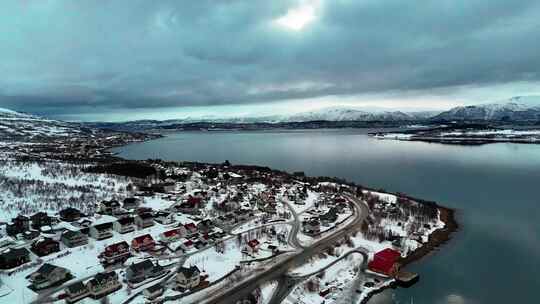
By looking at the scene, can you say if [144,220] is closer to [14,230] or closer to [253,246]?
[14,230]

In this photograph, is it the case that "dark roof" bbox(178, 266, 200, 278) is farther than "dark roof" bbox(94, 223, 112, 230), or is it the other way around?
"dark roof" bbox(94, 223, 112, 230)

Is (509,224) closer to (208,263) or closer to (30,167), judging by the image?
(208,263)

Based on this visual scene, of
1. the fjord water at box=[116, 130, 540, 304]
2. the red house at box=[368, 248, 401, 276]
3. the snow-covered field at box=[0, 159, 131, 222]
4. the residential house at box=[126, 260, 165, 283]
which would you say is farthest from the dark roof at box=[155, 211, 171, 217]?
the fjord water at box=[116, 130, 540, 304]

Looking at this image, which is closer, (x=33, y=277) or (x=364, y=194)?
(x=33, y=277)

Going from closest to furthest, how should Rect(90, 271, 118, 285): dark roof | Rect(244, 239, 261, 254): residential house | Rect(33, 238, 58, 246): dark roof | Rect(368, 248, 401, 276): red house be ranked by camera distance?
Rect(90, 271, 118, 285): dark roof, Rect(368, 248, 401, 276): red house, Rect(244, 239, 261, 254): residential house, Rect(33, 238, 58, 246): dark roof

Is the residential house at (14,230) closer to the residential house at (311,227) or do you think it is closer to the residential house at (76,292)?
the residential house at (76,292)

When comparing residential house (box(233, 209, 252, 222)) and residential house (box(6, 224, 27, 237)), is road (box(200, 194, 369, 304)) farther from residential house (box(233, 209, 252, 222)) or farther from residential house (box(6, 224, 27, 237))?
residential house (box(6, 224, 27, 237))

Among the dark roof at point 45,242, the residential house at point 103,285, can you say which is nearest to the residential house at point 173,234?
the residential house at point 103,285

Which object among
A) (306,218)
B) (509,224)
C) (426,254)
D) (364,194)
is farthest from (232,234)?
(509,224)
